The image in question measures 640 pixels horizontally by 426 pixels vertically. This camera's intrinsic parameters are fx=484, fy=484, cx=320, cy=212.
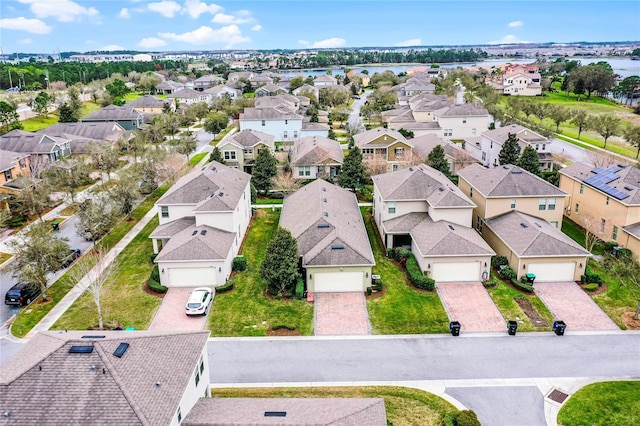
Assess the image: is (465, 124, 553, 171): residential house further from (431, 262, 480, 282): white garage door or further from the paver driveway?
the paver driveway

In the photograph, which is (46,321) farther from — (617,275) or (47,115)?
(47,115)

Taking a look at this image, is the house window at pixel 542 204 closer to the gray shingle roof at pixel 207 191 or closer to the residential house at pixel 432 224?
the residential house at pixel 432 224

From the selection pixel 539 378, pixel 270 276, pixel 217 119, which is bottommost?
pixel 539 378

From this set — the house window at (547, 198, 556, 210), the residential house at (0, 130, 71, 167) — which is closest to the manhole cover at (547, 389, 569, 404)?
the house window at (547, 198, 556, 210)

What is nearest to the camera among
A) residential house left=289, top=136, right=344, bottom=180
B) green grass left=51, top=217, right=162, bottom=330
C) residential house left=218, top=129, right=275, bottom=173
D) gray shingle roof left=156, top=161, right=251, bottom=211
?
green grass left=51, top=217, right=162, bottom=330

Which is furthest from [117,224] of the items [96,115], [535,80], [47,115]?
[535,80]

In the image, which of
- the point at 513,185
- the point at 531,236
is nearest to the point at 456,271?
the point at 531,236

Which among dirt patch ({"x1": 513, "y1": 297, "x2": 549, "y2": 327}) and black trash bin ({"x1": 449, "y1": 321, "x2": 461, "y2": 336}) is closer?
black trash bin ({"x1": 449, "y1": 321, "x2": 461, "y2": 336})
